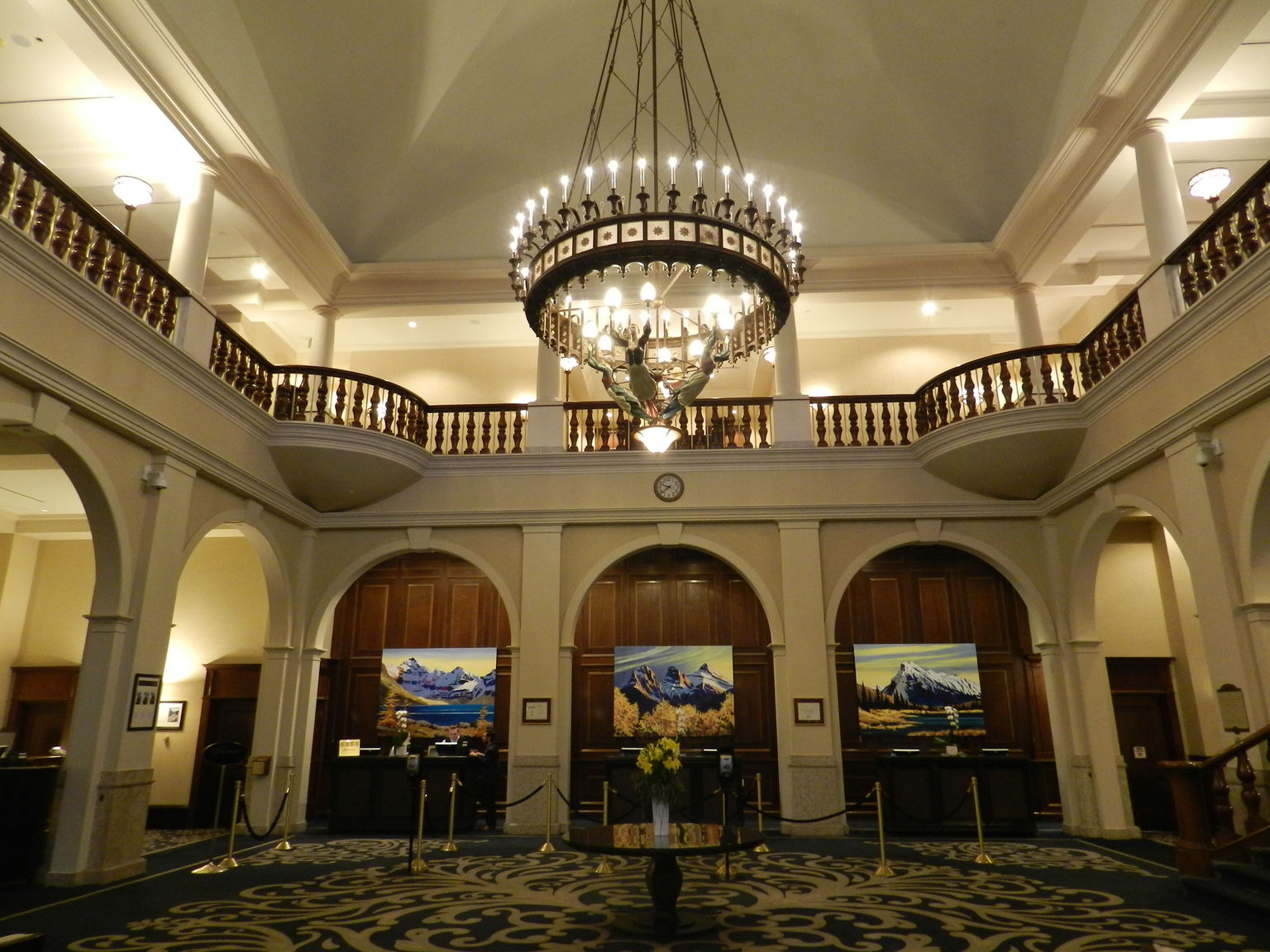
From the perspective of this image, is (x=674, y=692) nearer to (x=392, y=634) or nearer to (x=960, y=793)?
(x=960, y=793)

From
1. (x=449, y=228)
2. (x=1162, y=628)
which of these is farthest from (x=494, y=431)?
(x=1162, y=628)

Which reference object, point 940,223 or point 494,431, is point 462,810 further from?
point 940,223

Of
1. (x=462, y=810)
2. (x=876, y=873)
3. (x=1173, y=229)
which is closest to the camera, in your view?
(x=876, y=873)

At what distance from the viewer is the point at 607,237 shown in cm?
535

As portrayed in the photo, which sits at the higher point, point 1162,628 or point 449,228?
point 449,228

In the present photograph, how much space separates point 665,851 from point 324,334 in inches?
363

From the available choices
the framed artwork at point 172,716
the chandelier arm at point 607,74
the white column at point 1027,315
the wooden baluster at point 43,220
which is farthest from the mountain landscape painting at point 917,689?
the wooden baluster at point 43,220

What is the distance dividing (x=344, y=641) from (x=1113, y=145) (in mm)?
11528

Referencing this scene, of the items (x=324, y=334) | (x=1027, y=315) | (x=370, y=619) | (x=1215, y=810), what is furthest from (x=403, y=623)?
(x=1215, y=810)

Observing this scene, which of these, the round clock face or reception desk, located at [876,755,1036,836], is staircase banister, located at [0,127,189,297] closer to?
the round clock face

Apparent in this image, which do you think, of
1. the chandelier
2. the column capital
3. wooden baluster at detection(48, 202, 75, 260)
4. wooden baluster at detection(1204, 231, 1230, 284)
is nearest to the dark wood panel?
the chandelier

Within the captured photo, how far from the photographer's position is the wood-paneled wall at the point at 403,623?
12.5 m

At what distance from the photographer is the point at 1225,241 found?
682cm

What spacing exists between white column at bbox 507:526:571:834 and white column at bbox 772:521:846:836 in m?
2.58
